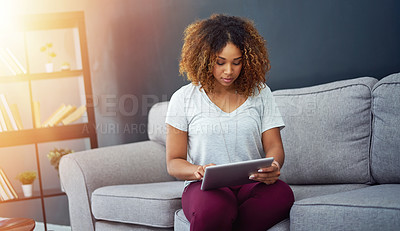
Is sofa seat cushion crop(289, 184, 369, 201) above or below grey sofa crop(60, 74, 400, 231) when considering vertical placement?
below

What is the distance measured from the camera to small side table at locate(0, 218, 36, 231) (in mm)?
1834

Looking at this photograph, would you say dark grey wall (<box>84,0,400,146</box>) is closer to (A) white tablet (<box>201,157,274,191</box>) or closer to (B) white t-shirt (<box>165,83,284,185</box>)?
(B) white t-shirt (<box>165,83,284,185</box>)

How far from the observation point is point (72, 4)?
372 cm

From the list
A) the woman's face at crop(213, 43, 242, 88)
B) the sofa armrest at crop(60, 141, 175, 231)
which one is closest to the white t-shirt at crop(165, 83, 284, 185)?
the woman's face at crop(213, 43, 242, 88)

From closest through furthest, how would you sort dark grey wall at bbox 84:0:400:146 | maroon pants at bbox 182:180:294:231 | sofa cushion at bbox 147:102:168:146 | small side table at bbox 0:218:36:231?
maroon pants at bbox 182:180:294:231 → small side table at bbox 0:218:36:231 → dark grey wall at bbox 84:0:400:146 → sofa cushion at bbox 147:102:168:146

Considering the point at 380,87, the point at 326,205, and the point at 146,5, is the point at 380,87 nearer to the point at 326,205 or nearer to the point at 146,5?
the point at 326,205

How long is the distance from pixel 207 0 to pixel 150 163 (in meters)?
1.13

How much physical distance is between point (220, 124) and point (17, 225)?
926 millimetres

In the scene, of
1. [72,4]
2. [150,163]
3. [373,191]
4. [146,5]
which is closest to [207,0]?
[146,5]

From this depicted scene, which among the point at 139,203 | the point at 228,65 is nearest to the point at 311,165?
the point at 228,65

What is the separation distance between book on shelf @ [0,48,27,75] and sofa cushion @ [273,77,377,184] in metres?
1.84

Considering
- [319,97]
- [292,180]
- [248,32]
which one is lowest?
[292,180]

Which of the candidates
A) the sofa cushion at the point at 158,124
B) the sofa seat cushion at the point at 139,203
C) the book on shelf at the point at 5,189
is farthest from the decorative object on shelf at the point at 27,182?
the sofa seat cushion at the point at 139,203

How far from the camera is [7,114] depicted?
9.78 ft
